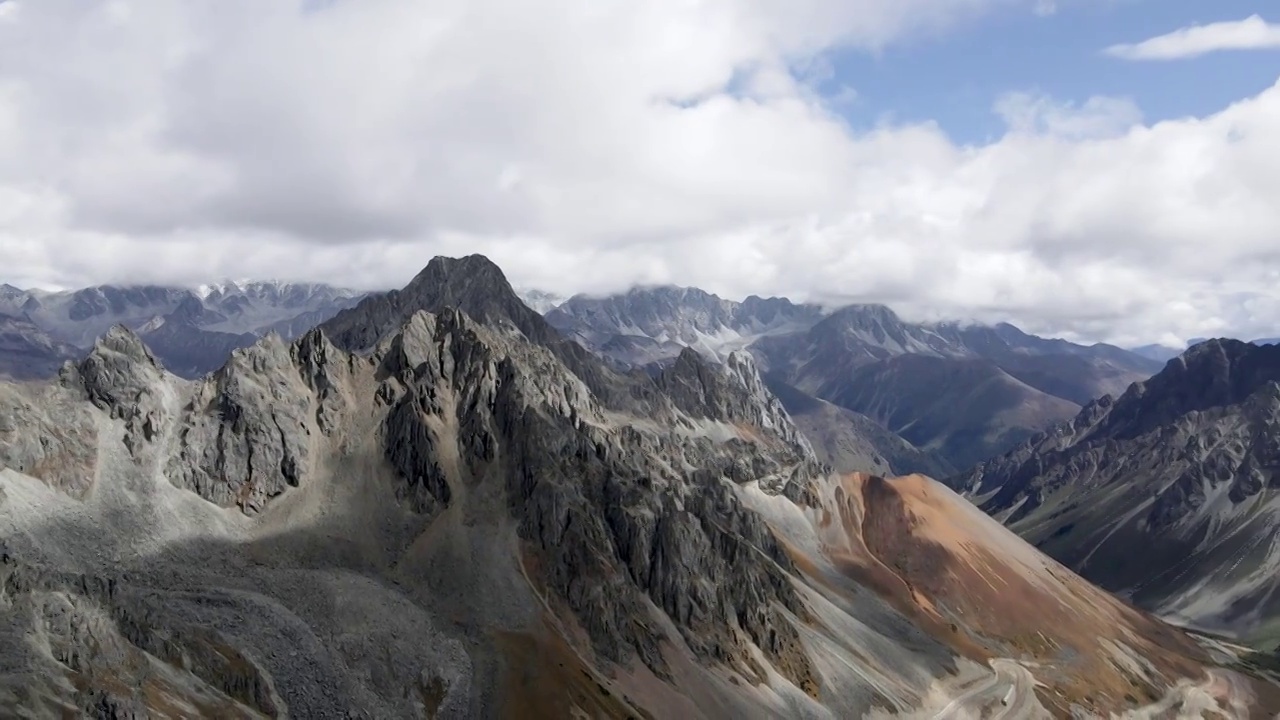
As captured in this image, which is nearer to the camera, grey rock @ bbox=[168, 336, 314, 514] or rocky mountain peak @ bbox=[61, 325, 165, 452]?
grey rock @ bbox=[168, 336, 314, 514]

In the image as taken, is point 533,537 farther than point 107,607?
Yes

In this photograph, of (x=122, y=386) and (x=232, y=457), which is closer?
(x=122, y=386)

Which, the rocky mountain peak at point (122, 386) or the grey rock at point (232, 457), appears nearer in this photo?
the grey rock at point (232, 457)

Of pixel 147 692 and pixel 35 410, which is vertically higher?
pixel 35 410

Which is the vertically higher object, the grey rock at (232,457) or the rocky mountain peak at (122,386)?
the rocky mountain peak at (122,386)

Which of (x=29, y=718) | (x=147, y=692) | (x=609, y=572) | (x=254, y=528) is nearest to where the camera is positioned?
(x=29, y=718)

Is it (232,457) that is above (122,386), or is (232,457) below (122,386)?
below

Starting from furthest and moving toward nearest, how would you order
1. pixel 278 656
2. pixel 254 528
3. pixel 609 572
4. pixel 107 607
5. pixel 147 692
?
pixel 609 572 < pixel 254 528 < pixel 278 656 < pixel 107 607 < pixel 147 692

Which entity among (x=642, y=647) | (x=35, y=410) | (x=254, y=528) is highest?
(x=35, y=410)

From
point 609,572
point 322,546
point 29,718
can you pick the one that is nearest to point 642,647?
point 609,572

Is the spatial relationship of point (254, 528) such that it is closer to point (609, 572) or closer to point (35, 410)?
point (35, 410)

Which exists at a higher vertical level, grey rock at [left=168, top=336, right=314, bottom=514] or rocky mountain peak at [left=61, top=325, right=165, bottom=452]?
rocky mountain peak at [left=61, top=325, right=165, bottom=452]
